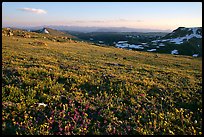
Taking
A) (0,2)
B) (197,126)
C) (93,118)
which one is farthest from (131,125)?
(0,2)

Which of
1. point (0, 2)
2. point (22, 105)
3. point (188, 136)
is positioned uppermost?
point (0, 2)

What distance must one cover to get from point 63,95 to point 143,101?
14.3 ft

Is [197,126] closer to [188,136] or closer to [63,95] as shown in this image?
[188,136]

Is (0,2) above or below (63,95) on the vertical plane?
above

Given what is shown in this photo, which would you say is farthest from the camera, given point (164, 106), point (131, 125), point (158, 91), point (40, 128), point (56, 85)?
point (158, 91)

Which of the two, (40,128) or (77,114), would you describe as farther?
(77,114)

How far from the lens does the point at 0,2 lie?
43.3 ft

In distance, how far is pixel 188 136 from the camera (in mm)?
9898

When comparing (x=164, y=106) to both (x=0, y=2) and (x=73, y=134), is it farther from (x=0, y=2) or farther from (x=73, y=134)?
(x=0, y=2)

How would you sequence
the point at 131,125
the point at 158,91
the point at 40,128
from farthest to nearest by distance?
the point at 158,91 < the point at 131,125 < the point at 40,128

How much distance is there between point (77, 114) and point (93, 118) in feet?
2.47

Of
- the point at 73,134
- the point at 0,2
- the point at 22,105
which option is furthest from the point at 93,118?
the point at 0,2

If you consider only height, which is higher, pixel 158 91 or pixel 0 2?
pixel 0 2

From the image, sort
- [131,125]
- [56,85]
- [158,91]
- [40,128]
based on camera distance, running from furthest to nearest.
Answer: [158,91] < [56,85] < [131,125] < [40,128]
